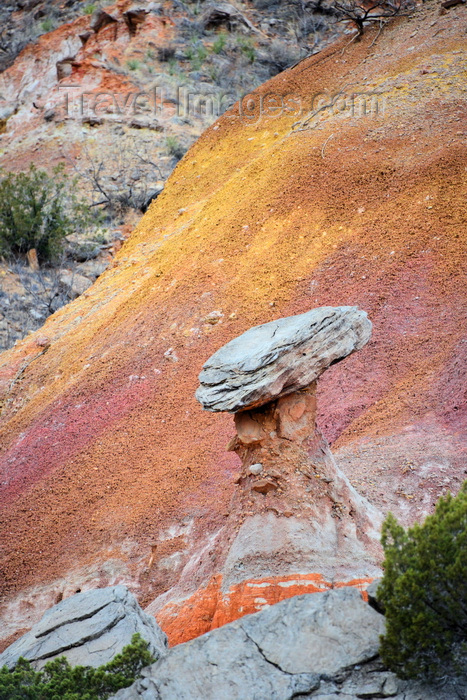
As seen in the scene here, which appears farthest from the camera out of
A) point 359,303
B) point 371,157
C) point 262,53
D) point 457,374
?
point 262,53

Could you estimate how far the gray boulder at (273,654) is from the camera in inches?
174

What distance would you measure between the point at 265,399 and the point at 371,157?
908cm

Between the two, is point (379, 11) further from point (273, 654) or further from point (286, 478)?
point (273, 654)

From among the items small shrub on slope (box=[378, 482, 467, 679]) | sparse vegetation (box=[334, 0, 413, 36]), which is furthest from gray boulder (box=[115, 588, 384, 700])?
sparse vegetation (box=[334, 0, 413, 36])

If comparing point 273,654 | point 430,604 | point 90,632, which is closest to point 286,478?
point 90,632

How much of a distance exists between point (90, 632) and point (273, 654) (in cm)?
198

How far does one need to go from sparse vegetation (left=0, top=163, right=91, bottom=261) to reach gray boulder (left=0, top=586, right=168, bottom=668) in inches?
619

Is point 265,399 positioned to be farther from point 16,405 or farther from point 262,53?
point 262,53

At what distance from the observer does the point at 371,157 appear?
1428cm

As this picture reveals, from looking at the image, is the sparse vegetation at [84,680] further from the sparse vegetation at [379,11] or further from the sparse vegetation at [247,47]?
the sparse vegetation at [247,47]

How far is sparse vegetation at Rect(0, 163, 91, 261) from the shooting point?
20.5 m

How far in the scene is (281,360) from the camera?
667cm

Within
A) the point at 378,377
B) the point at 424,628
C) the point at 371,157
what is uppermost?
the point at 424,628

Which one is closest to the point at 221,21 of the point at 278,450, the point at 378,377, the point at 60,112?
the point at 60,112
